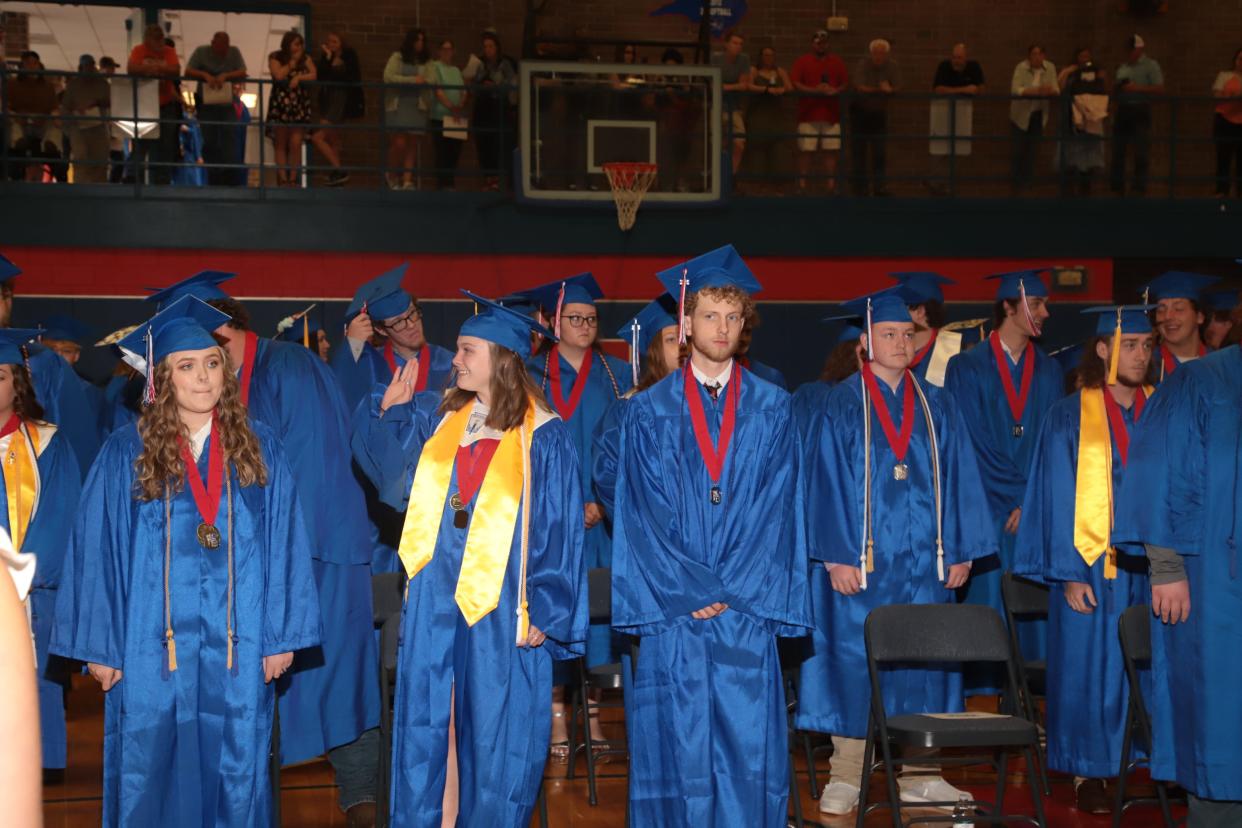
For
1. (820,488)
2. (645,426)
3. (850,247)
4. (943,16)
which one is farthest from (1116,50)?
(645,426)

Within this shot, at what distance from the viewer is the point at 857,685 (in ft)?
18.6

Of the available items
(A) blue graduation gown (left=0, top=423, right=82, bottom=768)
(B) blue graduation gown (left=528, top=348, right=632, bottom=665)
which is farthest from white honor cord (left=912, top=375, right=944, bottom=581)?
(A) blue graduation gown (left=0, top=423, right=82, bottom=768)

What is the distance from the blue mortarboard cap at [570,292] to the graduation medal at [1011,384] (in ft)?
7.13

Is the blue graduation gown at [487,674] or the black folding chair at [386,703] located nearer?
the blue graduation gown at [487,674]

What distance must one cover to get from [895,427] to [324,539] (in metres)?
2.32

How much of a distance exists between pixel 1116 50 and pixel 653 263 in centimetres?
699

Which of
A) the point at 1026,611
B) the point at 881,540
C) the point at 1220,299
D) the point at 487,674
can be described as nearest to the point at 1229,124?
the point at 1220,299

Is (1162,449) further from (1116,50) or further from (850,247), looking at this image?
(1116,50)

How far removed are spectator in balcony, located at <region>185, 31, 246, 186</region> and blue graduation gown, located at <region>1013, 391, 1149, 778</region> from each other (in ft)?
28.9

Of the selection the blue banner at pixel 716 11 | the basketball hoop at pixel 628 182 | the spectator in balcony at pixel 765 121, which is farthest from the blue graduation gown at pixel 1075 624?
the blue banner at pixel 716 11

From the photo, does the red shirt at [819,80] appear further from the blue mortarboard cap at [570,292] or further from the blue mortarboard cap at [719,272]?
the blue mortarboard cap at [719,272]

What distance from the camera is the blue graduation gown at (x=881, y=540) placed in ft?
18.6

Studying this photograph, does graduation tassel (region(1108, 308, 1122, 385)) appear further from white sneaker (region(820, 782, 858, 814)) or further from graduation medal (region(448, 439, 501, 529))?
graduation medal (region(448, 439, 501, 529))

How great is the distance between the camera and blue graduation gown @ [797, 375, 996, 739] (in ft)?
18.6
